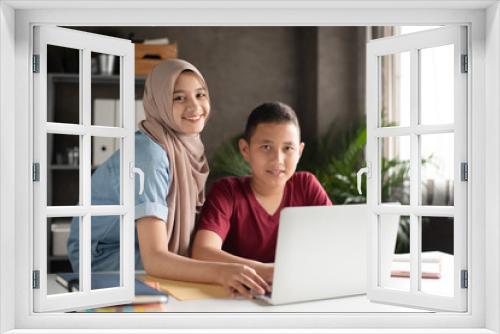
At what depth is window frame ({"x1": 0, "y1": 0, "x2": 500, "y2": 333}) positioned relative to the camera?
6.40ft

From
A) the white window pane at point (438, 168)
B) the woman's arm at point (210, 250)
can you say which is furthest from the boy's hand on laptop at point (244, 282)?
the white window pane at point (438, 168)

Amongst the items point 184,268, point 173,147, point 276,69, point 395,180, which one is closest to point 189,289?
point 184,268

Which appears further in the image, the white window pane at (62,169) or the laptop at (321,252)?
the white window pane at (62,169)

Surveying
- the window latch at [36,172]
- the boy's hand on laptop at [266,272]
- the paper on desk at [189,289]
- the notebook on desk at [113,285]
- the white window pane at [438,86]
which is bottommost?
the paper on desk at [189,289]

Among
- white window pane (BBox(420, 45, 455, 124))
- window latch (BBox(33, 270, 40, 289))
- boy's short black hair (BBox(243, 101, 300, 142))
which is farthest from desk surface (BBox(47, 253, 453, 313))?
white window pane (BBox(420, 45, 455, 124))

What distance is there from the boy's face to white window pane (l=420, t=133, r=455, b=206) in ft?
5.38

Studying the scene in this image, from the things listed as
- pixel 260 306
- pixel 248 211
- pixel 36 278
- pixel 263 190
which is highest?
pixel 263 190

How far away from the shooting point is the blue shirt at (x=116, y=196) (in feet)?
8.62

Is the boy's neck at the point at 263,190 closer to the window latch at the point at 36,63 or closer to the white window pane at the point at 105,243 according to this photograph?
the white window pane at the point at 105,243

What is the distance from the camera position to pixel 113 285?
2.20 meters

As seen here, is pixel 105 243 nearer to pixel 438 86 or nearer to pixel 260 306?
pixel 260 306

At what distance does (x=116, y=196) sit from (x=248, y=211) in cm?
85

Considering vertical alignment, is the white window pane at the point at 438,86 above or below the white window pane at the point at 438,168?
above

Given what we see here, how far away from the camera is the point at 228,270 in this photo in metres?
2.25
